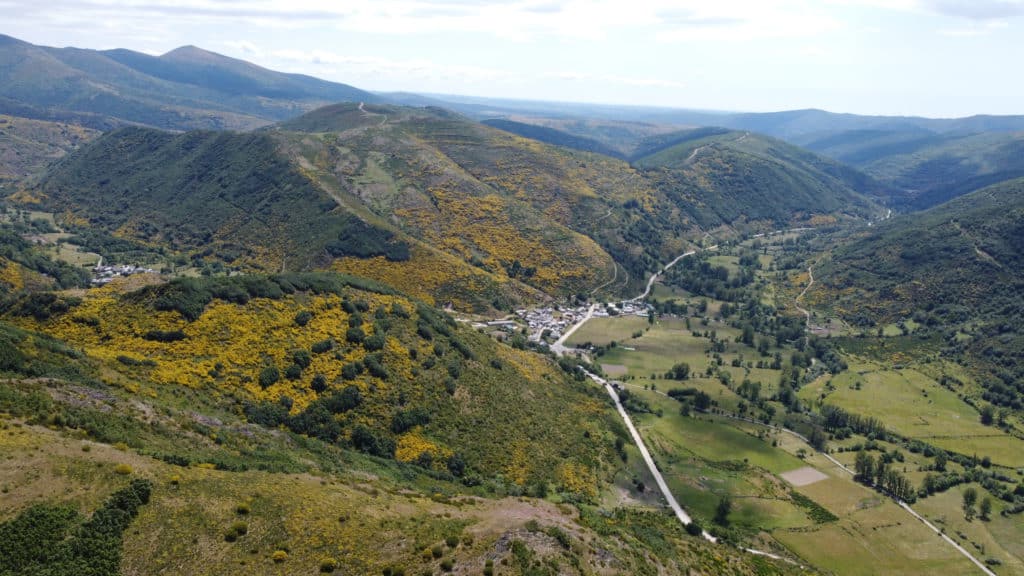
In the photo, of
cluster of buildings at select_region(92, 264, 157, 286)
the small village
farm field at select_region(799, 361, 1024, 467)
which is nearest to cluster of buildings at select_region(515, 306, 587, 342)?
the small village

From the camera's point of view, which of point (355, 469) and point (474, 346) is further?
point (474, 346)

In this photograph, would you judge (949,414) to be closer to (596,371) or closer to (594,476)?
(596,371)

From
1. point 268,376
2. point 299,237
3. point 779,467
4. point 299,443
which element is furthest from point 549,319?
point 299,443

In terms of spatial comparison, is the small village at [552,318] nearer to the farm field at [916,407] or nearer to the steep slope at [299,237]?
the steep slope at [299,237]

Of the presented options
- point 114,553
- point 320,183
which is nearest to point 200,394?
point 114,553

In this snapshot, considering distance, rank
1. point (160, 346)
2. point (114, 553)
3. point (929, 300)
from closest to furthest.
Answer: point (114, 553) < point (160, 346) < point (929, 300)

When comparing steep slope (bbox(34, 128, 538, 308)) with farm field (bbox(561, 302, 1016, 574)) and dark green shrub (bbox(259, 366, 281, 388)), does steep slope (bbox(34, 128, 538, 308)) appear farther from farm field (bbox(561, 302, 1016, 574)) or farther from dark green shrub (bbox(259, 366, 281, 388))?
dark green shrub (bbox(259, 366, 281, 388))

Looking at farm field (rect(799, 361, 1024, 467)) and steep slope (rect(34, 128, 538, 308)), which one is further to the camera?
steep slope (rect(34, 128, 538, 308))

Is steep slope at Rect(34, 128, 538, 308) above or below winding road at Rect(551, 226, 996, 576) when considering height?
above
